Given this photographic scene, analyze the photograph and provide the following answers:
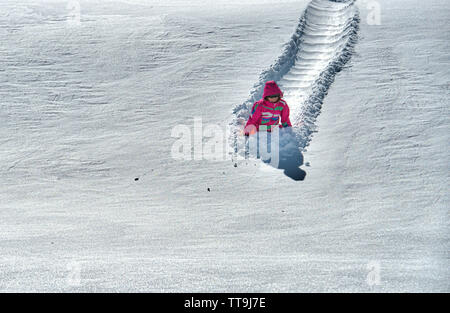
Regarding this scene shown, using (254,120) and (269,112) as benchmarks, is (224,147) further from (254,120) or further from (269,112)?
(269,112)

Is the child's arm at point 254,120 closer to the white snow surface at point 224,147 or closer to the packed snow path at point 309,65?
Result: the packed snow path at point 309,65

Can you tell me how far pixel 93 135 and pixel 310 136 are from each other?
2.90m

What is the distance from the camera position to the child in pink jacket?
543 centimetres

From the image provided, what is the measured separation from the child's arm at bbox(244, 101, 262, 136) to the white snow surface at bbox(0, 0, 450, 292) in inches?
16.8

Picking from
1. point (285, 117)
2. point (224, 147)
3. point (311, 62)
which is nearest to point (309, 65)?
point (311, 62)

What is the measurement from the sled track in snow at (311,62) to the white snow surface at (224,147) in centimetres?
4

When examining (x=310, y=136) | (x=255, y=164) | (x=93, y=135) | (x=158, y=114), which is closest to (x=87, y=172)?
(x=93, y=135)

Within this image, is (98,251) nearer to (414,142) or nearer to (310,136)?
(310,136)

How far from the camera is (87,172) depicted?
5117mm

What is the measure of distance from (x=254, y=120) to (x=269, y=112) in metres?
0.22

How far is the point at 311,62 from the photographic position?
7.40 m

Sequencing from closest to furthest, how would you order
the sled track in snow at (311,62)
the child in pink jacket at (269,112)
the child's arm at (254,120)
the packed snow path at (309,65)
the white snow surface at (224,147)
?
1. the white snow surface at (224,147)
2. the child in pink jacket at (269,112)
3. the child's arm at (254,120)
4. the packed snow path at (309,65)
5. the sled track in snow at (311,62)

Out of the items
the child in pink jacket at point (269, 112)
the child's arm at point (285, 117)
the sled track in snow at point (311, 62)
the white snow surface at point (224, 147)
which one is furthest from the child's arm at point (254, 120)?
the white snow surface at point (224, 147)

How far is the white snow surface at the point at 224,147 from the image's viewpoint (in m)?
3.28
